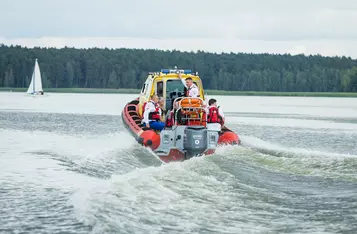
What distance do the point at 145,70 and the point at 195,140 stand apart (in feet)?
444

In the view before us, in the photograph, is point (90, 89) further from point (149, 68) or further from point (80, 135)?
point (80, 135)

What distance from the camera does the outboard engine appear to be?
14.4m

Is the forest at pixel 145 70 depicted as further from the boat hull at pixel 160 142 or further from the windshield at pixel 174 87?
the boat hull at pixel 160 142

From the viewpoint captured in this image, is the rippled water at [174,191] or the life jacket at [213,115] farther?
the life jacket at [213,115]

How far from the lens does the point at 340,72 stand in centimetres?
15000

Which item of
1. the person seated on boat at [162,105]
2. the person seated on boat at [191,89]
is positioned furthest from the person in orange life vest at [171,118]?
the person seated on boat at [191,89]

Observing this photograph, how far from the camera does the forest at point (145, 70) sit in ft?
459

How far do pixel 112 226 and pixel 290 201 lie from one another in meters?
3.45

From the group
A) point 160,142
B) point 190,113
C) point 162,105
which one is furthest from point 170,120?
point 162,105

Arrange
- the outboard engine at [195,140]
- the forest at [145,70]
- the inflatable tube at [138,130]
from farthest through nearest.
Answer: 1. the forest at [145,70]
2. the inflatable tube at [138,130]
3. the outboard engine at [195,140]

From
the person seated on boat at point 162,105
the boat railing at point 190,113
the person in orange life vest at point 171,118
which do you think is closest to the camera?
the boat railing at point 190,113

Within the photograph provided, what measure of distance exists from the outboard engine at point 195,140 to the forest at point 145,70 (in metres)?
122

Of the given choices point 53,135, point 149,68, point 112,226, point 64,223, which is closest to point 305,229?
point 112,226

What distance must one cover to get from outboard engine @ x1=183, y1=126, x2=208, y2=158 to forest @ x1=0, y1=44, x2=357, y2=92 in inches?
4806
